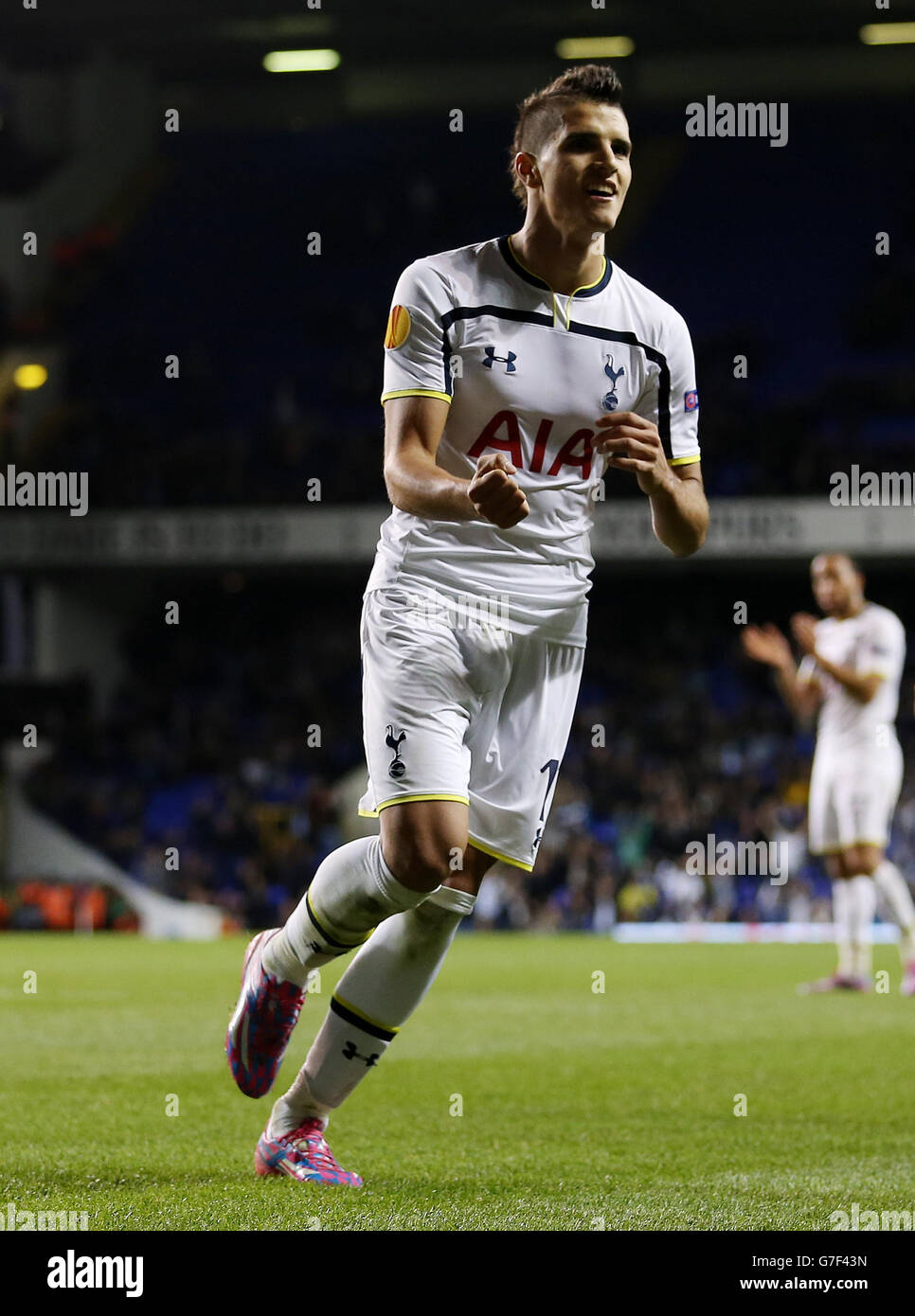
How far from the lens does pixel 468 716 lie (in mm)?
4191

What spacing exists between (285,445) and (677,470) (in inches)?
869

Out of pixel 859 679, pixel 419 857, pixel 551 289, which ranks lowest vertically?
pixel 419 857

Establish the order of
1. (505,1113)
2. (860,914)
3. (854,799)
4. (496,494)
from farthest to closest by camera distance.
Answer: (854,799) → (860,914) → (505,1113) → (496,494)

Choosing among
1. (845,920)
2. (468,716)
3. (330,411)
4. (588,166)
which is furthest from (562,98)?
(330,411)

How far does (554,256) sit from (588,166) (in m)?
0.25

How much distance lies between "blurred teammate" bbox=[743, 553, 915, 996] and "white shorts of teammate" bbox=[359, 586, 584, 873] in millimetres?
5969

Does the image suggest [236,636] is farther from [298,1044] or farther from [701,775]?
[298,1044]

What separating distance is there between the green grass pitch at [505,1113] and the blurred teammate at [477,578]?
46 cm

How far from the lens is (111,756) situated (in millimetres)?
25875

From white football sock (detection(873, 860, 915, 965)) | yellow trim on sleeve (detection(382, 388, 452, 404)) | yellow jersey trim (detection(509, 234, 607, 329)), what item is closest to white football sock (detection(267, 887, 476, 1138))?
yellow trim on sleeve (detection(382, 388, 452, 404))

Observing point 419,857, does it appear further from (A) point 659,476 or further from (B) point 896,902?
(B) point 896,902

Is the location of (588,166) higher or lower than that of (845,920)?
higher

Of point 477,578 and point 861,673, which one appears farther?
point 861,673

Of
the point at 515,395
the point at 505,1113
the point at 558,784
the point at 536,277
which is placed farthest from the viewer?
the point at 558,784
